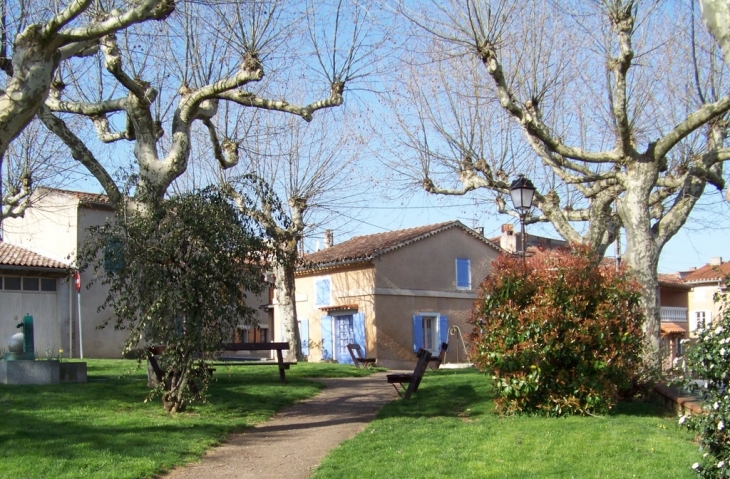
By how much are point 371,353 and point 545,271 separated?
18.4 metres

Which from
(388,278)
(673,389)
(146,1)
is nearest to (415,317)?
(388,278)

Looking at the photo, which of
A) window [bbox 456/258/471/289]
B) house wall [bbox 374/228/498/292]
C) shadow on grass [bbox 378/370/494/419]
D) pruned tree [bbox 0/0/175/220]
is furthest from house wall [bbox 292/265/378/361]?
pruned tree [bbox 0/0/175/220]

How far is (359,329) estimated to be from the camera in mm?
28859

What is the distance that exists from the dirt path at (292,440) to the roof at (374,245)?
15.3 meters

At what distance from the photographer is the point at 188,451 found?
814 centimetres

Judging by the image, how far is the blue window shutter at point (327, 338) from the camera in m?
30.3

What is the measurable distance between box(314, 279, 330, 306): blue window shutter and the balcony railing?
18647mm

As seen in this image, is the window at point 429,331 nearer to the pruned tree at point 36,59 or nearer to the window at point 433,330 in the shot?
the window at point 433,330

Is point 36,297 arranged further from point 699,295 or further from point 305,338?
point 699,295

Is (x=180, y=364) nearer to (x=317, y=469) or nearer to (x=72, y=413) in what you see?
(x=72, y=413)

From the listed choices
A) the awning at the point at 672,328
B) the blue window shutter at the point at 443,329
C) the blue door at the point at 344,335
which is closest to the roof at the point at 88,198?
the blue door at the point at 344,335

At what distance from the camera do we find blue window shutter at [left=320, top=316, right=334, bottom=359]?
3031 centimetres

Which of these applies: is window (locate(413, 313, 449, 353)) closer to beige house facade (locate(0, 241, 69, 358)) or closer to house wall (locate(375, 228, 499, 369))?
house wall (locate(375, 228, 499, 369))

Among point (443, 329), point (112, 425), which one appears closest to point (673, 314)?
point (443, 329)
